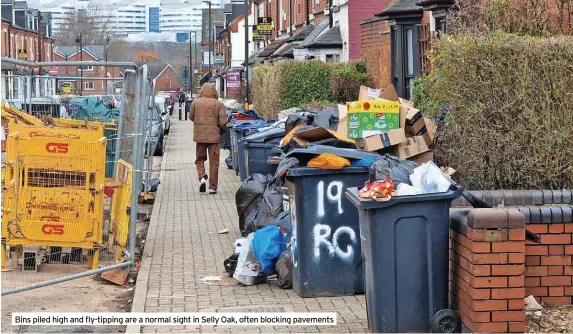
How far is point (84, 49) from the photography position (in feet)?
332

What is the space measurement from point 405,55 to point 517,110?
12.4 meters

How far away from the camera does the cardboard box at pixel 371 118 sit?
1032 cm

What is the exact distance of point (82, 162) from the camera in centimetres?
972

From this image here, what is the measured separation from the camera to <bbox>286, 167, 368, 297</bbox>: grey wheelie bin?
26.1 ft

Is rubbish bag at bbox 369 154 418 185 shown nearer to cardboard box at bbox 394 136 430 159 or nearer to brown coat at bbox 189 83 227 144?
cardboard box at bbox 394 136 430 159

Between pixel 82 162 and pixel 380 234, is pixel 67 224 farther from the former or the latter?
pixel 380 234

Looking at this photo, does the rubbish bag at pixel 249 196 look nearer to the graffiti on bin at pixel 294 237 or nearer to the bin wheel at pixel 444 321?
the graffiti on bin at pixel 294 237

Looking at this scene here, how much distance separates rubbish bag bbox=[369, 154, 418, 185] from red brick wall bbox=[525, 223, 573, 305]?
3.12 ft

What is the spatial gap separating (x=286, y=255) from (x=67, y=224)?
8.18ft

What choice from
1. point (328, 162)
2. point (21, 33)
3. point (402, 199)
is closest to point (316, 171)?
point (328, 162)

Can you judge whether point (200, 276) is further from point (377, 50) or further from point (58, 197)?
point (377, 50)

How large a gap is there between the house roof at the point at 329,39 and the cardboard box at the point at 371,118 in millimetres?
18527

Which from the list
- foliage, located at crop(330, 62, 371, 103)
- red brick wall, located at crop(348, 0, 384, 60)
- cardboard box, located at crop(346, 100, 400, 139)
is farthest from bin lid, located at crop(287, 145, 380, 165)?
red brick wall, located at crop(348, 0, 384, 60)

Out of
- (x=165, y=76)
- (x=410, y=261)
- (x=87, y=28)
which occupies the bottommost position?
(x=410, y=261)
